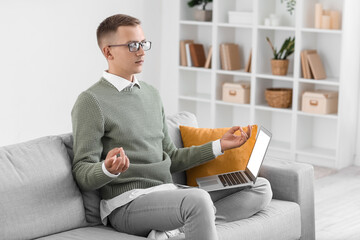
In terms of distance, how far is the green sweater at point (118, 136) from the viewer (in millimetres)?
2511

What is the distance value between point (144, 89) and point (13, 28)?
253 centimetres

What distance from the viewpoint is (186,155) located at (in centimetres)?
290

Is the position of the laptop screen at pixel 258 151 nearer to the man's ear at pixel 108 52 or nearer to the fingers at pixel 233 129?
the fingers at pixel 233 129

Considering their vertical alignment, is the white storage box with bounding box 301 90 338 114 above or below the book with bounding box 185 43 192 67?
below

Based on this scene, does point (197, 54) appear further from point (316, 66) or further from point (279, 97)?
point (316, 66)

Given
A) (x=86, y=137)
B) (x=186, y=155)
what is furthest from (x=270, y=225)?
(x=86, y=137)

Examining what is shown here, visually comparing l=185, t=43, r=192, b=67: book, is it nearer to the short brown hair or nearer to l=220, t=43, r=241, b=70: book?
l=220, t=43, r=241, b=70: book

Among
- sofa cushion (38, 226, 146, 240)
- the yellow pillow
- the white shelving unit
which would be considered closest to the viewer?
sofa cushion (38, 226, 146, 240)

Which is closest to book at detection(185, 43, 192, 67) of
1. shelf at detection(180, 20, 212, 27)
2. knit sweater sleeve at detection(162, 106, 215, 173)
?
shelf at detection(180, 20, 212, 27)

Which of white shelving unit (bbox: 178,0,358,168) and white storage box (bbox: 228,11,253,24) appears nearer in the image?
white shelving unit (bbox: 178,0,358,168)

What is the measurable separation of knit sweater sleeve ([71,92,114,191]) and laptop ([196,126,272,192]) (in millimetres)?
543

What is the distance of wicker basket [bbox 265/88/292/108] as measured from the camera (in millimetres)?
5441

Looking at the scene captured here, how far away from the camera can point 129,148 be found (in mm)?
2627

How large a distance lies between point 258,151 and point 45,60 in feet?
9.43
